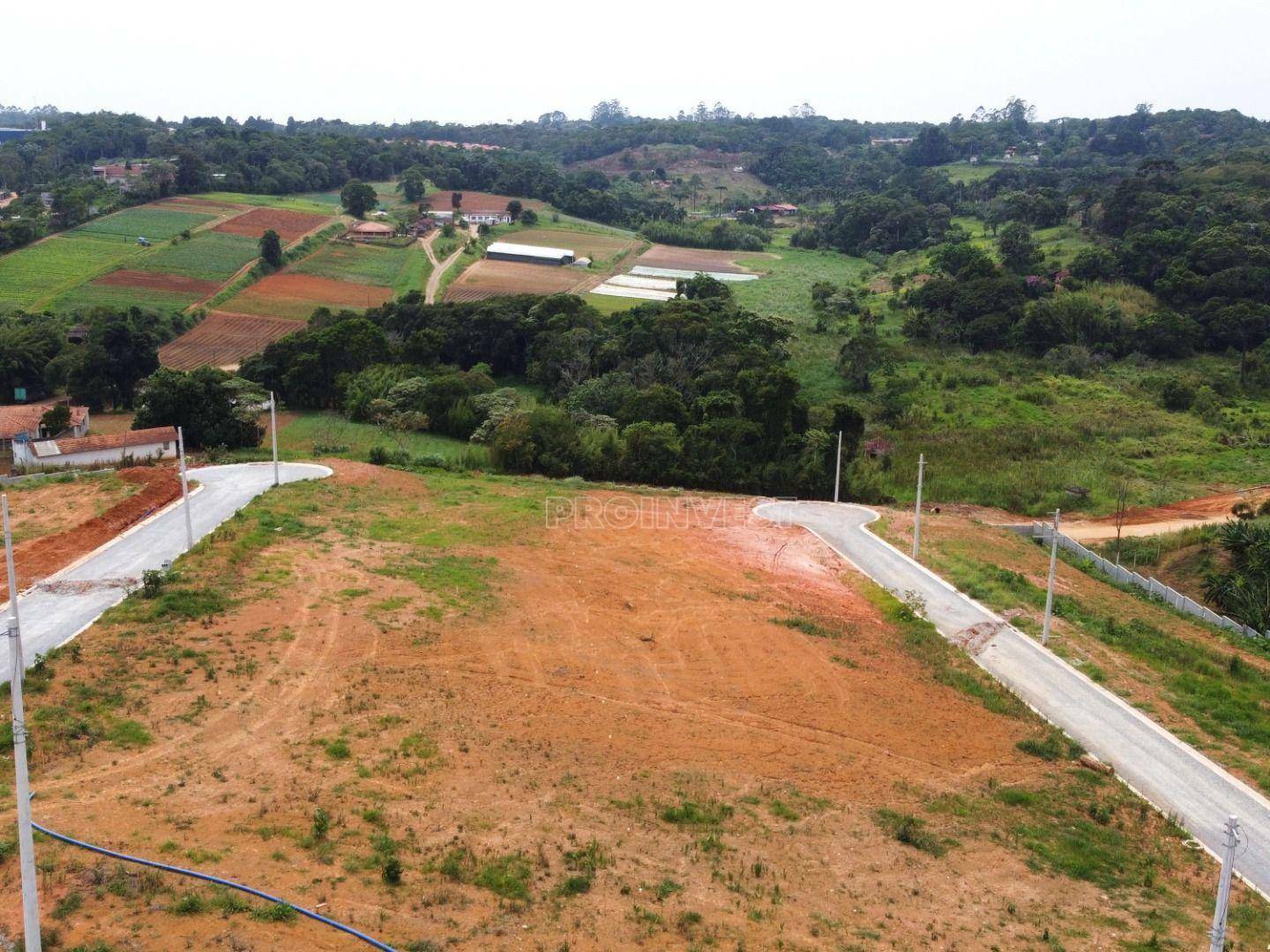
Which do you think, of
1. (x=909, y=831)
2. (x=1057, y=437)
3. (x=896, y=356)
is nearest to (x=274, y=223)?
(x=896, y=356)

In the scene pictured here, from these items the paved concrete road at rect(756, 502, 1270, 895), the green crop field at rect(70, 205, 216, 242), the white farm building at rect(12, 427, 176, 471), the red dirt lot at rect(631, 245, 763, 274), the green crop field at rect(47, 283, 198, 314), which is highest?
the green crop field at rect(70, 205, 216, 242)

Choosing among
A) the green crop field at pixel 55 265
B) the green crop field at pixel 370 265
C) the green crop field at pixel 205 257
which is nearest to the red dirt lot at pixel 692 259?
the green crop field at pixel 370 265

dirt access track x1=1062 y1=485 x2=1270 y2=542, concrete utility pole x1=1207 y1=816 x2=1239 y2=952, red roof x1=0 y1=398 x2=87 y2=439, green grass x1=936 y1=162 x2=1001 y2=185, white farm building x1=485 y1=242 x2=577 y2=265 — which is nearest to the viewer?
concrete utility pole x1=1207 y1=816 x2=1239 y2=952

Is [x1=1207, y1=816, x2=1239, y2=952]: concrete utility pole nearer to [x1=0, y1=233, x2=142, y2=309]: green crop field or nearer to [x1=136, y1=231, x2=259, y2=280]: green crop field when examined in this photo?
[x1=0, y1=233, x2=142, y2=309]: green crop field

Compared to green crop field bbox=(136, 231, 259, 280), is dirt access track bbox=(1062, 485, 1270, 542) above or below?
below

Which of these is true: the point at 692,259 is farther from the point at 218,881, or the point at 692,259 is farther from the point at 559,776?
the point at 218,881

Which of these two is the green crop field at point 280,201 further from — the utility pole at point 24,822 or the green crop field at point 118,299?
the utility pole at point 24,822

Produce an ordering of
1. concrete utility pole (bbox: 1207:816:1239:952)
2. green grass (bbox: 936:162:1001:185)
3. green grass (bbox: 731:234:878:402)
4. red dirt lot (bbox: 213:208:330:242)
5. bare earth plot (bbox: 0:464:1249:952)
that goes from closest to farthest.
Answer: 1. concrete utility pole (bbox: 1207:816:1239:952)
2. bare earth plot (bbox: 0:464:1249:952)
3. green grass (bbox: 731:234:878:402)
4. red dirt lot (bbox: 213:208:330:242)
5. green grass (bbox: 936:162:1001:185)

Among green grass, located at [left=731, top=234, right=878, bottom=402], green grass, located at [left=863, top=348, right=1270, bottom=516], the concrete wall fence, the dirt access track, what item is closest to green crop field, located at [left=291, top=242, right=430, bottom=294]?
green grass, located at [left=731, top=234, right=878, bottom=402]
